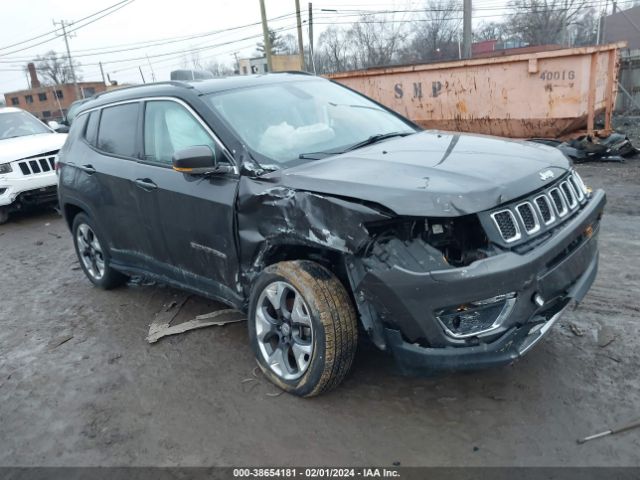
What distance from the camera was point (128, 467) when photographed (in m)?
2.76

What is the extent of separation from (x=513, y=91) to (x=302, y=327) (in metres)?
8.74

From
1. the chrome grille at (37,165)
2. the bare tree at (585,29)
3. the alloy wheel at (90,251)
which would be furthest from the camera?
the bare tree at (585,29)

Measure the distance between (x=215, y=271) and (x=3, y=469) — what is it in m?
1.59

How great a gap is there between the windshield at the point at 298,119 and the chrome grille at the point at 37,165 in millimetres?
6072

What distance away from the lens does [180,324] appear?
4.30 m

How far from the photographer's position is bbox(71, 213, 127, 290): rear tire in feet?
16.1

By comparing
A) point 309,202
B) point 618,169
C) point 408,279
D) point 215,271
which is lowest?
point 618,169

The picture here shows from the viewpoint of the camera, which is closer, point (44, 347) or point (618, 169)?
point (44, 347)

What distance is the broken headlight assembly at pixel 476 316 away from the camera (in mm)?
2514

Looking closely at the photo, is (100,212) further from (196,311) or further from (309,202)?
(309,202)

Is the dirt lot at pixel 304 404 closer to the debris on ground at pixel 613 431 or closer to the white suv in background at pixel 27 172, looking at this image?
the debris on ground at pixel 613 431

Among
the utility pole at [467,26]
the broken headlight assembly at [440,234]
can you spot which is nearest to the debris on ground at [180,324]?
the broken headlight assembly at [440,234]

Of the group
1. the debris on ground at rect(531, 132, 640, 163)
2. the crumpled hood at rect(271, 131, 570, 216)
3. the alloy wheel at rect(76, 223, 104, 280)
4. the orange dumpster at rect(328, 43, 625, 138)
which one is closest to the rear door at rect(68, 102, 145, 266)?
the alloy wheel at rect(76, 223, 104, 280)

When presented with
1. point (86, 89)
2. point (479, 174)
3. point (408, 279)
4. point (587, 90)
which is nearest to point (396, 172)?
point (479, 174)
